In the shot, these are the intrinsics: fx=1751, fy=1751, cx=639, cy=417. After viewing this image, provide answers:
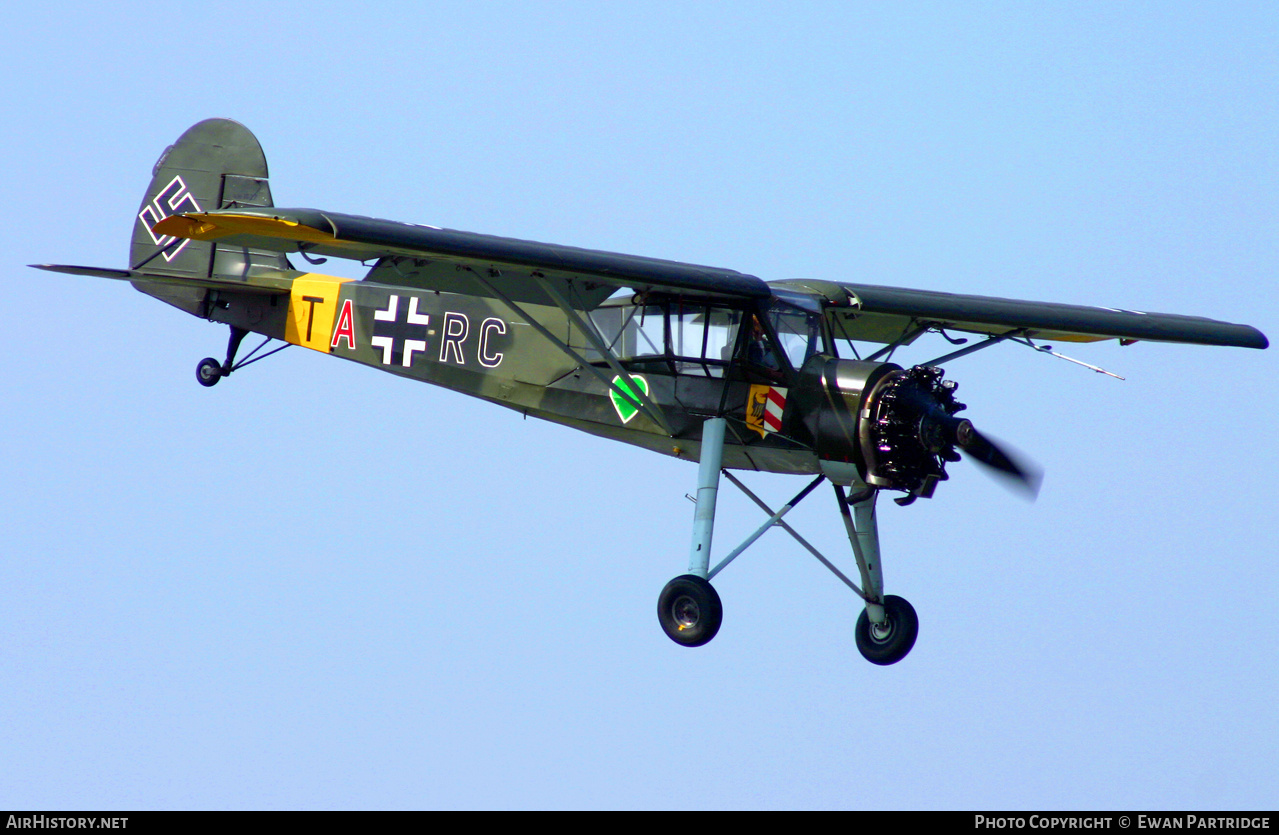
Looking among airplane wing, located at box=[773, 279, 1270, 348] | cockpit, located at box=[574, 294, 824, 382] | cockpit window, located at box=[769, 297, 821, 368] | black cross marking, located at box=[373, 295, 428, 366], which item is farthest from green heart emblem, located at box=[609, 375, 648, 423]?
black cross marking, located at box=[373, 295, 428, 366]

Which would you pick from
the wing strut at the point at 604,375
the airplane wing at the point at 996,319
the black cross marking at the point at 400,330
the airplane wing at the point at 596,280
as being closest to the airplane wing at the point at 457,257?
the airplane wing at the point at 596,280

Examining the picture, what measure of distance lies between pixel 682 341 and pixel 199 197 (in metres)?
6.59

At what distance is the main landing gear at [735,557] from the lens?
14352 mm

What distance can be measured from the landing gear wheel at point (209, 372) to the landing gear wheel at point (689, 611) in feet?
20.9

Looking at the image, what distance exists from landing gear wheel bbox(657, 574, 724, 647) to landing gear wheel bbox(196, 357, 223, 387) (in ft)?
20.9

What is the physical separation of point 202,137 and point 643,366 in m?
6.56

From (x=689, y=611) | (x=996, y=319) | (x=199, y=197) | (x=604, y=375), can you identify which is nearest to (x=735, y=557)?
(x=689, y=611)

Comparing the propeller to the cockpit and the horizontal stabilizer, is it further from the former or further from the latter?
the horizontal stabilizer

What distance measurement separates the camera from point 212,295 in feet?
60.7

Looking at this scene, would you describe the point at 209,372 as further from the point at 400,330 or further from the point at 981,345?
the point at 981,345

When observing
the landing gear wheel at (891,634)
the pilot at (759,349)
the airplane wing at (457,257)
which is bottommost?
the landing gear wheel at (891,634)

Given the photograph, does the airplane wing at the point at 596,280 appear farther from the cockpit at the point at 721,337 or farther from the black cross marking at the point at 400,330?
the black cross marking at the point at 400,330

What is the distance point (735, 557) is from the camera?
14.7 meters

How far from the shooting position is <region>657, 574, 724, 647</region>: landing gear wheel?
46.8 feet
